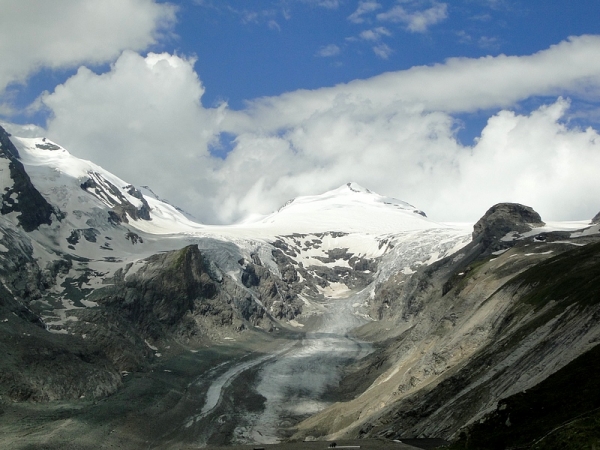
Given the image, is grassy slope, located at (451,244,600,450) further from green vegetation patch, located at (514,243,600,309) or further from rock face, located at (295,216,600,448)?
green vegetation patch, located at (514,243,600,309)

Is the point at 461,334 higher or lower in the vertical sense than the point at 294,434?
higher

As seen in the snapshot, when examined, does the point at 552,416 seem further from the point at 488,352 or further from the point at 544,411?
the point at 488,352

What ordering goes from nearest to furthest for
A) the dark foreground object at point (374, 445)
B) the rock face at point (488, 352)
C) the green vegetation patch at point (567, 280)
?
the dark foreground object at point (374, 445), the rock face at point (488, 352), the green vegetation patch at point (567, 280)

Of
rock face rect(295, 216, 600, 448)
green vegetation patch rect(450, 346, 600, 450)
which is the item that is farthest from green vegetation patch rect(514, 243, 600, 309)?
green vegetation patch rect(450, 346, 600, 450)

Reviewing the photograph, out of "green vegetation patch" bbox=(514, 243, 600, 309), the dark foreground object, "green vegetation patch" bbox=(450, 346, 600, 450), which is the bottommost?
the dark foreground object

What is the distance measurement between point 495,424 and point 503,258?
10958 cm

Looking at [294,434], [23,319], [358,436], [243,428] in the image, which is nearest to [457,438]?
[358,436]

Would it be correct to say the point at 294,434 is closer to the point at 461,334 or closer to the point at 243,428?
the point at 243,428

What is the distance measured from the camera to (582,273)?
81.6 metres

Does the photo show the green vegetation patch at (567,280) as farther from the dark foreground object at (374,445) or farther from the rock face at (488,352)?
the dark foreground object at (374,445)

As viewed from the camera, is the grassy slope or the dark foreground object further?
the dark foreground object

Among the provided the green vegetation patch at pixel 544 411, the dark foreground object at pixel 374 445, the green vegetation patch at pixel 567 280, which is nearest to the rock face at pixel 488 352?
the green vegetation patch at pixel 567 280

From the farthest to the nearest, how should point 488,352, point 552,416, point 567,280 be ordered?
point 567,280 → point 488,352 → point 552,416

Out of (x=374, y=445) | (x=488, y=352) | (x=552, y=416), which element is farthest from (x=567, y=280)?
(x=552, y=416)
